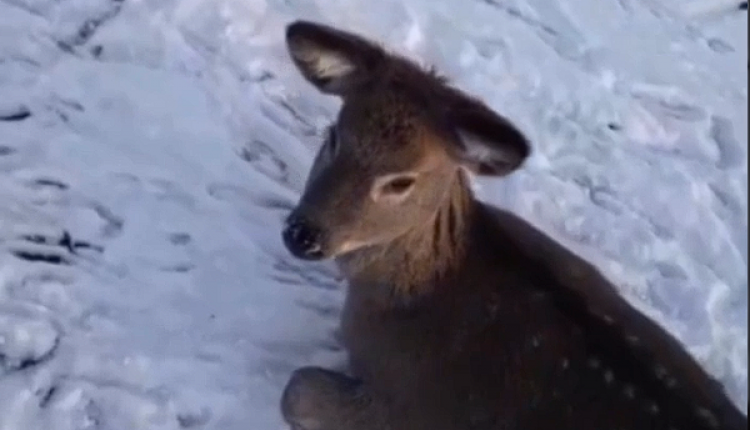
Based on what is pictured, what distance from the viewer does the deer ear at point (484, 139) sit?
2.34 meters

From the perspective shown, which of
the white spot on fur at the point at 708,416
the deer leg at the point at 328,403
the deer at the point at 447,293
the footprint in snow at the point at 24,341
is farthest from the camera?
the footprint in snow at the point at 24,341

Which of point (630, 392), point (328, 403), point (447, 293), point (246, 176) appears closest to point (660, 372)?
point (630, 392)

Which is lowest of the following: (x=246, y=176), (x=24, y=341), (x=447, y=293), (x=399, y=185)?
(x=24, y=341)

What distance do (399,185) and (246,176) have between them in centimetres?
79

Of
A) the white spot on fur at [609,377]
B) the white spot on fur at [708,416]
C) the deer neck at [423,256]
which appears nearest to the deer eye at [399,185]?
the deer neck at [423,256]

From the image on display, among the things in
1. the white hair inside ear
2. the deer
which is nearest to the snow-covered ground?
the deer

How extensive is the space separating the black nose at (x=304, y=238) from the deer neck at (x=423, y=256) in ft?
0.64

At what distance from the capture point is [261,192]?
316 cm

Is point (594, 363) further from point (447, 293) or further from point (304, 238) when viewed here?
point (304, 238)

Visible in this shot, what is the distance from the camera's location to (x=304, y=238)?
2.44 metres

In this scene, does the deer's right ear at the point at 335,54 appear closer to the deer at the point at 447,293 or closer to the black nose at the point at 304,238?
the deer at the point at 447,293

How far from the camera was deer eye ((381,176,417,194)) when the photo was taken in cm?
246

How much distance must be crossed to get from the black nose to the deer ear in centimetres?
30

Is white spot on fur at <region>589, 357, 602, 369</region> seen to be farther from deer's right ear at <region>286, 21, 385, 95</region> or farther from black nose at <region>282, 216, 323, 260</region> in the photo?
deer's right ear at <region>286, 21, 385, 95</region>
